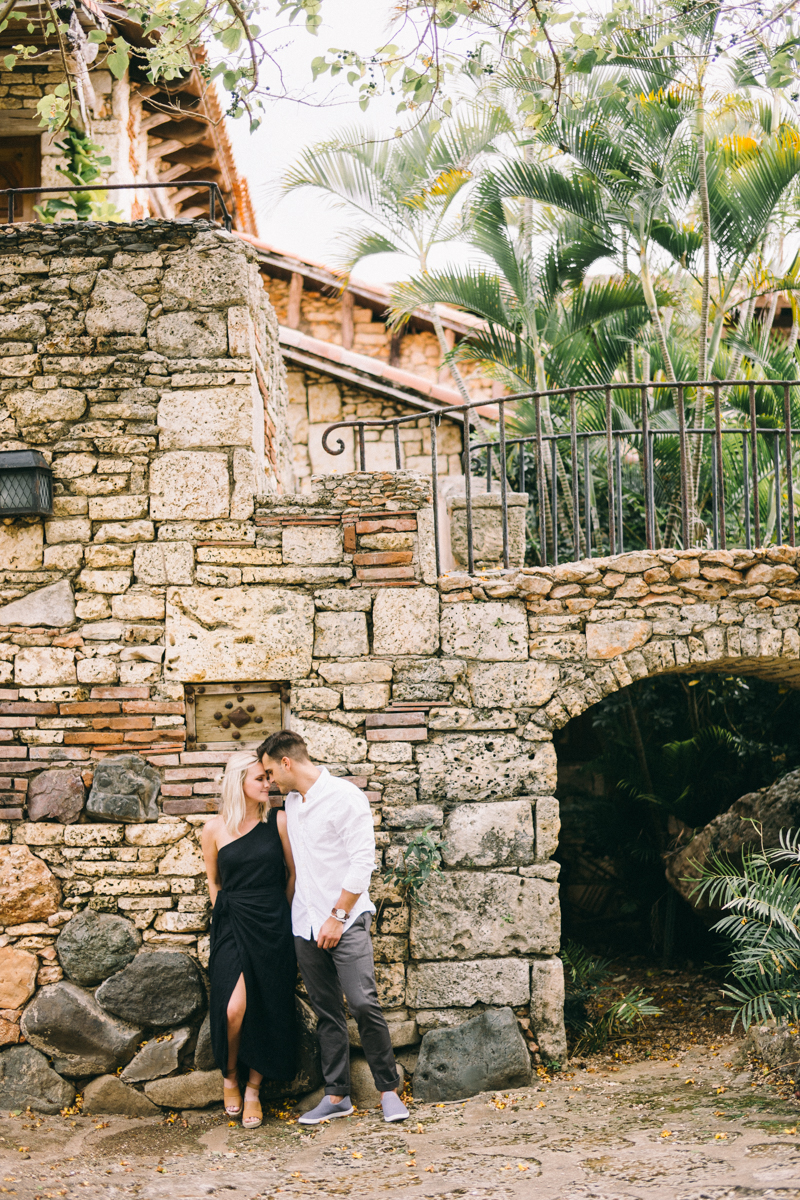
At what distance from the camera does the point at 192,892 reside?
14.1ft

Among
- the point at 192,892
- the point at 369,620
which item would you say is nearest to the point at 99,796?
the point at 192,892

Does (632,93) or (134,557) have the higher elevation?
(632,93)

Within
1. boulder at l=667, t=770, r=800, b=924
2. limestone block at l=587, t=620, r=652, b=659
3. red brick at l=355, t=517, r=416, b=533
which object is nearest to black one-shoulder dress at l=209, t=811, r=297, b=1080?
red brick at l=355, t=517, r=416, b=533

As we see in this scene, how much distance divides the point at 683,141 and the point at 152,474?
13.1ft

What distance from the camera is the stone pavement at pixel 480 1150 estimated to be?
311 centimetres

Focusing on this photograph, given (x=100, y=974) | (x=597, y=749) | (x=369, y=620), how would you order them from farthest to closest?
1. (x=597, y=749)
2. (x=369, y=620)
3. (x=100, y=974)

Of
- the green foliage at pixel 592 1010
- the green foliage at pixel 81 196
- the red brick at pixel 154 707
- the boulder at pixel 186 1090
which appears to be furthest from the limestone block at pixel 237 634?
the green foliage at pixel 81 196

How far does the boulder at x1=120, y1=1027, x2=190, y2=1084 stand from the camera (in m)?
4.11

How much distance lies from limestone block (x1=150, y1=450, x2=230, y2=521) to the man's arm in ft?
5.17

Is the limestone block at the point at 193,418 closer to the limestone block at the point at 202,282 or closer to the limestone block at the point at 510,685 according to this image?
the limestone block at the point at 202,282

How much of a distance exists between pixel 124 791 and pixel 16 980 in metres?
0.95

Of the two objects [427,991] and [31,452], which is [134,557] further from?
[427,991]

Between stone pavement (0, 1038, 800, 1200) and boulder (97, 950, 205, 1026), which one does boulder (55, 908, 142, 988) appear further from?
stone pavement (0, 1038, 800, 1200)

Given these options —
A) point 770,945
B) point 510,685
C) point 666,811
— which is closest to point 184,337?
point 510,685
